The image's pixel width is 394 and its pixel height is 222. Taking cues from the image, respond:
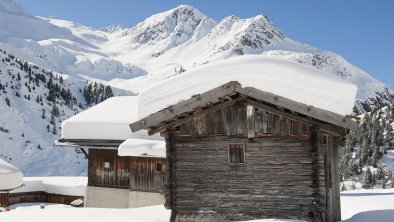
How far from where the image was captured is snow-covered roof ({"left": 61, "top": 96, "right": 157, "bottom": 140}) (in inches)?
923

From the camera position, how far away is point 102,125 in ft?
78.7

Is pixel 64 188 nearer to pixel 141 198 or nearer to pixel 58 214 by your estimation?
pixel 141 198

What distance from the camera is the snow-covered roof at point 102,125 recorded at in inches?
923

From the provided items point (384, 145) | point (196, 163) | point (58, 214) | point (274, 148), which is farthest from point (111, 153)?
point (384, 145)

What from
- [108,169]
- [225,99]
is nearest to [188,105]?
[225,99]

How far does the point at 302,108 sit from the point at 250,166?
2.21m

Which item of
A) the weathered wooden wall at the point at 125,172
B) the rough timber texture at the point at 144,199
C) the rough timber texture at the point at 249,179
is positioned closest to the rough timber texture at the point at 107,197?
the weathered wooden wall at the point at 125,172

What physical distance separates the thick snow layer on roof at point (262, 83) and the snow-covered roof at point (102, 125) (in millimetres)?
10023

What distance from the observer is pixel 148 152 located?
20.7 metres

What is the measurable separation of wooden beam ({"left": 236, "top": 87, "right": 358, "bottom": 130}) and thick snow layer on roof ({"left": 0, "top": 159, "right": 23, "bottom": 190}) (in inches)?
836

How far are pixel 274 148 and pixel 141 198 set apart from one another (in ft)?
37.0

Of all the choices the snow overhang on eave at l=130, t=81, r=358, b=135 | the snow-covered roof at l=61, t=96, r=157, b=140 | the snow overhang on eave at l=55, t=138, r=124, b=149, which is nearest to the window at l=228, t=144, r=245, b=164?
the snow overhang on eave at l=130, t=81, r=358, b=135

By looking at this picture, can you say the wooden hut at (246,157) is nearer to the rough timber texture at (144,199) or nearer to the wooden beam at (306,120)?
the wooden beam at (306,120)

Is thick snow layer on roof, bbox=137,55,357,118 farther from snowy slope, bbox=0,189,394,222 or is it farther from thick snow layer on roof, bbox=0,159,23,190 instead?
thick snow layer on roof, bbox=0,159,23,190
